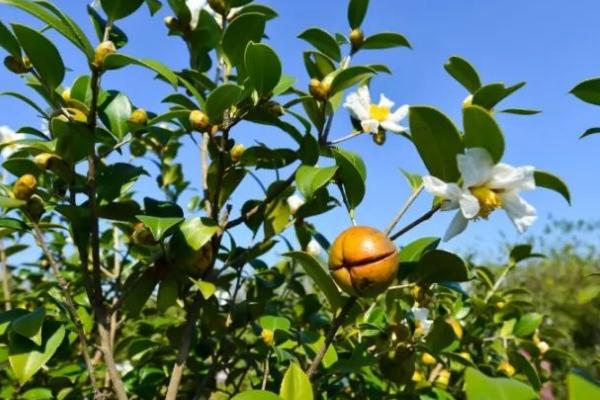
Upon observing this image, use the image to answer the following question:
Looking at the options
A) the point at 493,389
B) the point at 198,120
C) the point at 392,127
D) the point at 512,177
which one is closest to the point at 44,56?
the point at 198,120

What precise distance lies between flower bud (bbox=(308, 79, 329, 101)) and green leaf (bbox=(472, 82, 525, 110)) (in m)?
0.32

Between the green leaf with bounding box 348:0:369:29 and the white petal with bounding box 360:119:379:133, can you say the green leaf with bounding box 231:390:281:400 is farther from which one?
the green leaf with bounding box 348:0:369:29

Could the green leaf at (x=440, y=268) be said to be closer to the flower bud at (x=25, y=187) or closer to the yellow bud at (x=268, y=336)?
the yellow bud at (x=268, y=336)

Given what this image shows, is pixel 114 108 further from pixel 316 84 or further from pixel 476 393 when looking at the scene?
pixel 476 393

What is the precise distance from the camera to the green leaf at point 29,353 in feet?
3.33

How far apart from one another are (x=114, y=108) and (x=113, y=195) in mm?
161

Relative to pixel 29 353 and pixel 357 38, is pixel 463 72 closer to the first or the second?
pixel 357 38

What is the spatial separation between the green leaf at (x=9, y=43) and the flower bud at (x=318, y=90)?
0.51 metres

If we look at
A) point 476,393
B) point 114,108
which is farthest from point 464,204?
point 114,108

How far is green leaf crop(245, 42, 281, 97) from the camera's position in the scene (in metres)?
0.99

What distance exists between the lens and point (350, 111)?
128cm

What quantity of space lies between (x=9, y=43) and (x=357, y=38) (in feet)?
2.18

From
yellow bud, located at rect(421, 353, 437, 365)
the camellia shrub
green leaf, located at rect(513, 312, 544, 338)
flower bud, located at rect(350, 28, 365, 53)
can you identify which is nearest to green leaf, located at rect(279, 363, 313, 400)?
the camellia shrub

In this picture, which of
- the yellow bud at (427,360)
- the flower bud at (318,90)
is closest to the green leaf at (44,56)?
the flower bud at (318,90)
